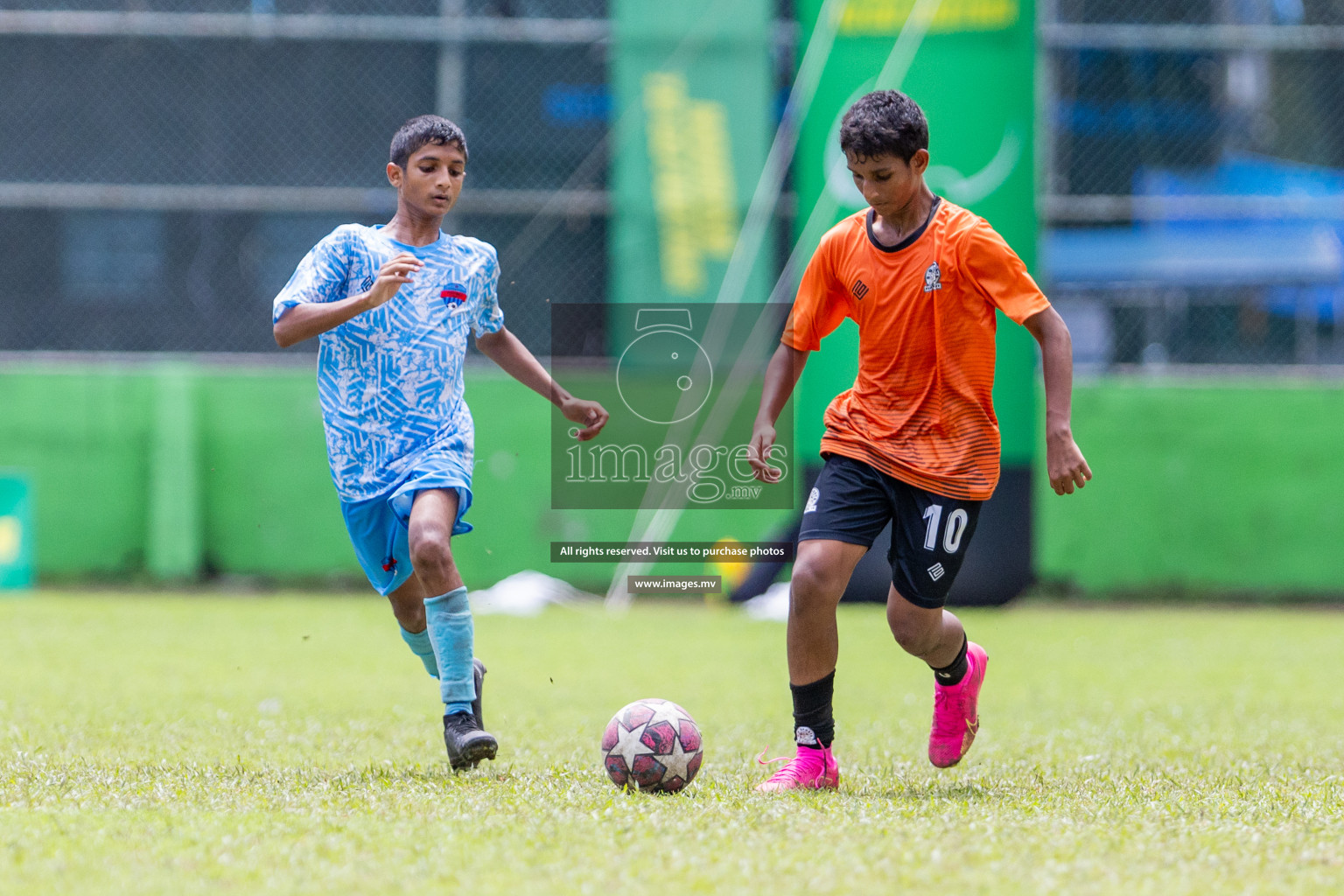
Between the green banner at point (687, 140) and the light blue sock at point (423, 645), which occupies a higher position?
the green banner at point (687, 140)

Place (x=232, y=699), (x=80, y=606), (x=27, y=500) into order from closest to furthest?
(x=232, y=699) → (x=80, y=606) → (x=27, y=500)

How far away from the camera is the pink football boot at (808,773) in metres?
4.25

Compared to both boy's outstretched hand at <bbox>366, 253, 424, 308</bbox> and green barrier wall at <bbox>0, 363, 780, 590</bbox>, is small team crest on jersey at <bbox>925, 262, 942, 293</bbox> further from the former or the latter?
green barrier wall at <bbox>0, 363, 780, 590</bbox>

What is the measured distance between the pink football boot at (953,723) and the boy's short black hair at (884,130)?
5.56 feet

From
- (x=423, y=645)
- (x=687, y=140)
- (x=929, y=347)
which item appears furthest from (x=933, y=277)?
(x=687, y=140)

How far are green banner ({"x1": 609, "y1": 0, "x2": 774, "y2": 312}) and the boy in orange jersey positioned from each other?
831 cm

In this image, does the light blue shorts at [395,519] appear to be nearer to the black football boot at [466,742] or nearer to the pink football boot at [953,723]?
the black football boot at [466,742]

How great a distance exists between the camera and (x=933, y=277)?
4.37 m

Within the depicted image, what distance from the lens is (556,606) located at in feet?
37.6

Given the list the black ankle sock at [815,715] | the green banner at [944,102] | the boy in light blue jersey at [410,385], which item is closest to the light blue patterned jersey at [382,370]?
the boy in light blue jersey at [410,385]

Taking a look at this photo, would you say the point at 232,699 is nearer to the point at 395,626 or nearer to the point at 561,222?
the point at 395,626

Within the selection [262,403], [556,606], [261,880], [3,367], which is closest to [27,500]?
[3,367]

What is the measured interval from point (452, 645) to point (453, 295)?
115cm

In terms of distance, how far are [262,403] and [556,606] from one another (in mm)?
3401
